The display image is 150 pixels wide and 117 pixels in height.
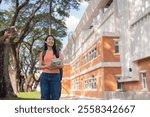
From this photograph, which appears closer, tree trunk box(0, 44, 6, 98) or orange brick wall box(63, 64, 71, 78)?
tree trunk box(0, 44, 6, 98)

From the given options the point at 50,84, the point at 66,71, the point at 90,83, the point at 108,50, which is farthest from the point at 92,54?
the point at 50,84

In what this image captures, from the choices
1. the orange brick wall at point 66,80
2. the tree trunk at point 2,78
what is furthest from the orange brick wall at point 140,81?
the orange brick wall at point 66,80

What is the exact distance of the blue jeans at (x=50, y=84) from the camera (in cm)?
536

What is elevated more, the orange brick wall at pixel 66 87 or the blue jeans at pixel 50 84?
the orange brick wall at pixel 66 87

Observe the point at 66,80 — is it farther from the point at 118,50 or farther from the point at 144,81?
the point at 144,81

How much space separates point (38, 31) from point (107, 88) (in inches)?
444

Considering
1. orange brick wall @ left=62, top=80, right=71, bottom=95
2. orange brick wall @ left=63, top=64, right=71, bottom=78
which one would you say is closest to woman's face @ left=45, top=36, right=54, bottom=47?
orange brick wall @ left=62, top=80, right=71, bottom=95

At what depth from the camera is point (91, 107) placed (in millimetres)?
3947

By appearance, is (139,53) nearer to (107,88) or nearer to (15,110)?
(107,88)

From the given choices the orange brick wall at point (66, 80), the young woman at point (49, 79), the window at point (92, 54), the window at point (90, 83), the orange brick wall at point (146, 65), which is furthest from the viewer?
the orange brick wall at point (66, 80)

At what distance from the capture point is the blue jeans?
5.36 metres

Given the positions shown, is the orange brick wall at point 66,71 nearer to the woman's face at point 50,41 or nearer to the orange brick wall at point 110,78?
the orange brick wall at point 110,78

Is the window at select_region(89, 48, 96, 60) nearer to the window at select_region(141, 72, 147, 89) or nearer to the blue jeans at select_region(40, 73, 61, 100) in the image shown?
the window at select_region(141, 72, 147, 89)

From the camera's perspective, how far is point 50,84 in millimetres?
5387
